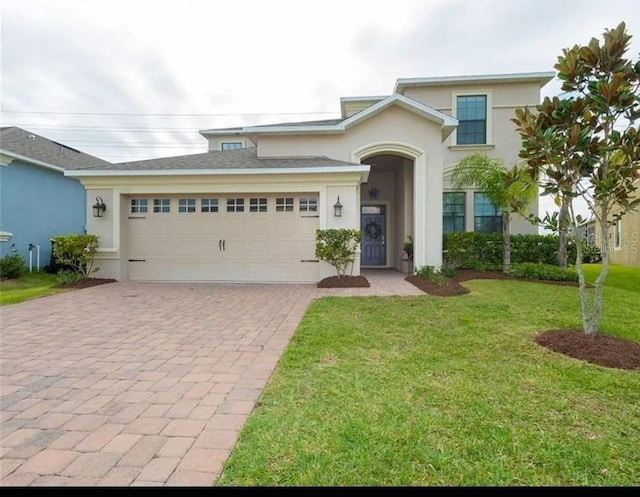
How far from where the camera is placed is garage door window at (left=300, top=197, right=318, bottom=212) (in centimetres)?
1006

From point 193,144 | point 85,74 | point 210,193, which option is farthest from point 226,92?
point 193,144

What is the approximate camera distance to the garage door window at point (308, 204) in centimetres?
1006

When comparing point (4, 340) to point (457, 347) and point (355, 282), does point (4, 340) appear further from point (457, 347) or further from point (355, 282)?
point (355, 282)

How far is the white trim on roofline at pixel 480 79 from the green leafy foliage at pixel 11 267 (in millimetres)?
14424

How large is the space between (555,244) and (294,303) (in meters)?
9.66

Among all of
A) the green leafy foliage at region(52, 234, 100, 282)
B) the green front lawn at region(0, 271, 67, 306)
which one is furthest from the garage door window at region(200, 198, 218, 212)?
the green front lawn at region(0, 271, 67, 306)

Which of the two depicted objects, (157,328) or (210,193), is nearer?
(157,328)

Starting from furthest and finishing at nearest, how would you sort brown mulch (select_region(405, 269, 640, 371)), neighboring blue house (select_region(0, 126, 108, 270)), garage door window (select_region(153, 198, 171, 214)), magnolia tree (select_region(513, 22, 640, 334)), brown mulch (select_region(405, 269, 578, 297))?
neighboring blue house (select_region(0, 126, 108, 270)), garage door window (select_region(153, 198, 171, 214)), brown mulch (select_region(405, 269, 578, 297)), magnolia tree (select_region(513, 22, 640, 334)), brown mulch (select_region(405, 269, 640, 371))

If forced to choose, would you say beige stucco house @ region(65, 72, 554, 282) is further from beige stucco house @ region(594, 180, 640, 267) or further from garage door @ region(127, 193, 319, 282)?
beige stucco house @ region(594, 180, 640, 267)

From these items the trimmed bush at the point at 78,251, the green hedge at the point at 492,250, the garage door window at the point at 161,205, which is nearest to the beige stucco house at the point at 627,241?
the green hedge at the point at 492,250

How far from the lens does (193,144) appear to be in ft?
101

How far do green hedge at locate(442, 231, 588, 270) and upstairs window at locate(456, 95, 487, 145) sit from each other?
4526 mm

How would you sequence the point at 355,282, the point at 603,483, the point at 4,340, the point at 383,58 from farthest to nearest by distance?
the point at 383,58
the point at 355,282
the point at 4,340
the point at 603,483

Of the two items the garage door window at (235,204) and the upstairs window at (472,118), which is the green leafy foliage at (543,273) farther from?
the garage door window at (235,204)
